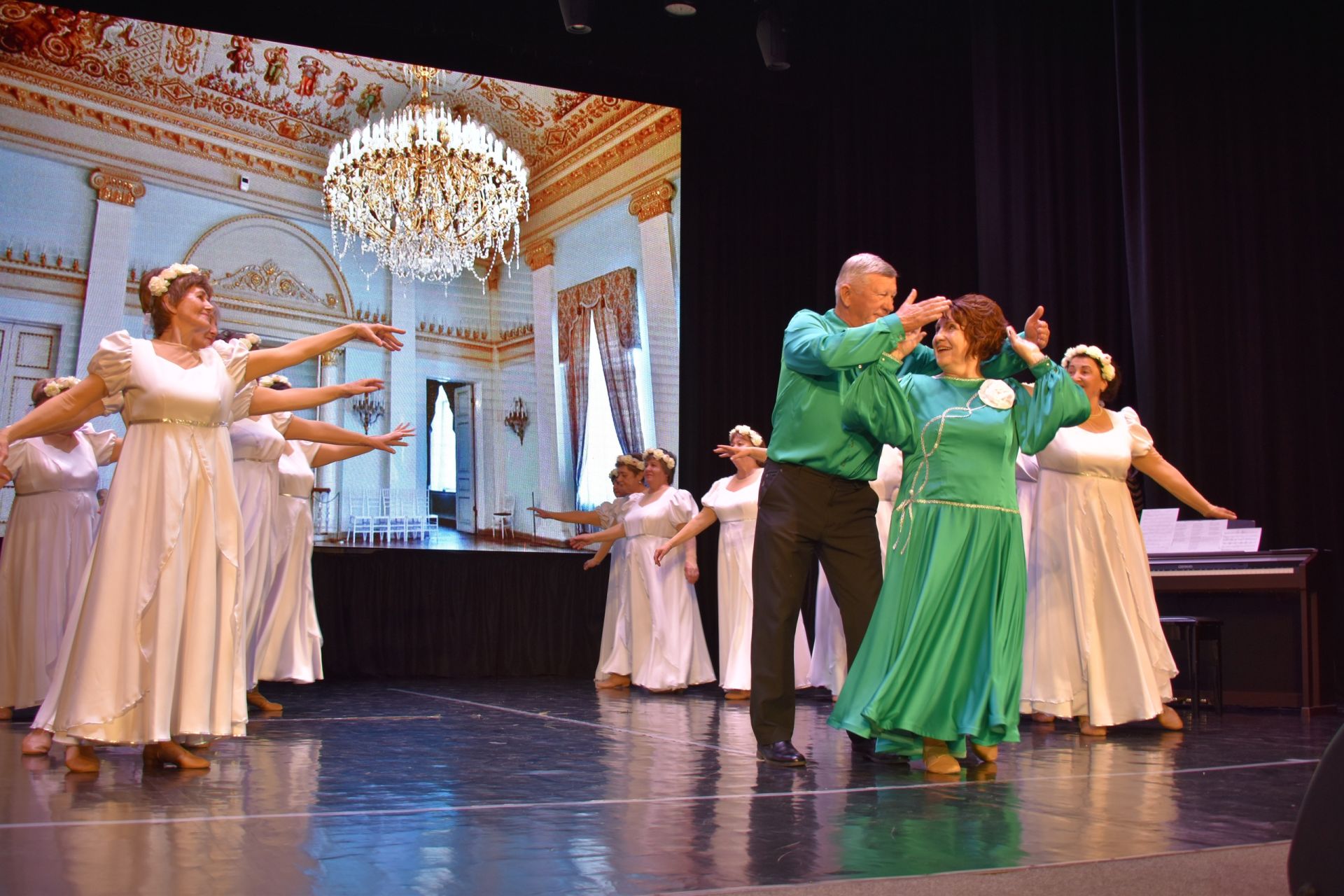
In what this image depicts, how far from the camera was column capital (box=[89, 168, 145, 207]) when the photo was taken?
826 cm

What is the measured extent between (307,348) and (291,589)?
9.73 ft

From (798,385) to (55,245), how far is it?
6.10 metres

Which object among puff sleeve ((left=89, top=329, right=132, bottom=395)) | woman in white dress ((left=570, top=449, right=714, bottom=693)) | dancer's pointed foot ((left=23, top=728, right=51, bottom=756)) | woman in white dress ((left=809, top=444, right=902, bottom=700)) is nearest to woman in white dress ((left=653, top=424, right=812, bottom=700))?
woman in white dress ((left=570, top=449, right=714, bottom=693))

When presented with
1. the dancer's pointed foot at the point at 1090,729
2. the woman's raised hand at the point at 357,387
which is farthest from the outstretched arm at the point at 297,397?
the dancer's pointed foot at the point at 1090,729

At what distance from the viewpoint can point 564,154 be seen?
979 centimetres

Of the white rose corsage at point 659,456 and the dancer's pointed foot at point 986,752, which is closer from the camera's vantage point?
the dancer's pointed foot at point 986,752

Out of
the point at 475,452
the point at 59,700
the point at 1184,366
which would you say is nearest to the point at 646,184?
the point at 475,452

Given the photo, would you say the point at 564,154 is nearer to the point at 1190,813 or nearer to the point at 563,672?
the point at 563,672

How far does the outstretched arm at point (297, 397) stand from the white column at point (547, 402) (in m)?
5.32

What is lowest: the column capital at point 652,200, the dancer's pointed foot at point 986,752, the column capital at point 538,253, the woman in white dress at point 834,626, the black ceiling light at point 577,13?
the dancer's pointed foot at point 986,752

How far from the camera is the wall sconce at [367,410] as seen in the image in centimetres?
877

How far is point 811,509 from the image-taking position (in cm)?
374

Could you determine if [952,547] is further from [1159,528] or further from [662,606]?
[662,606]

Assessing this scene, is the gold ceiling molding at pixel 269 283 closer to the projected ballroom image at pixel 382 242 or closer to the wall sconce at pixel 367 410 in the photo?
the projected ballroom image at pixel 382 242
